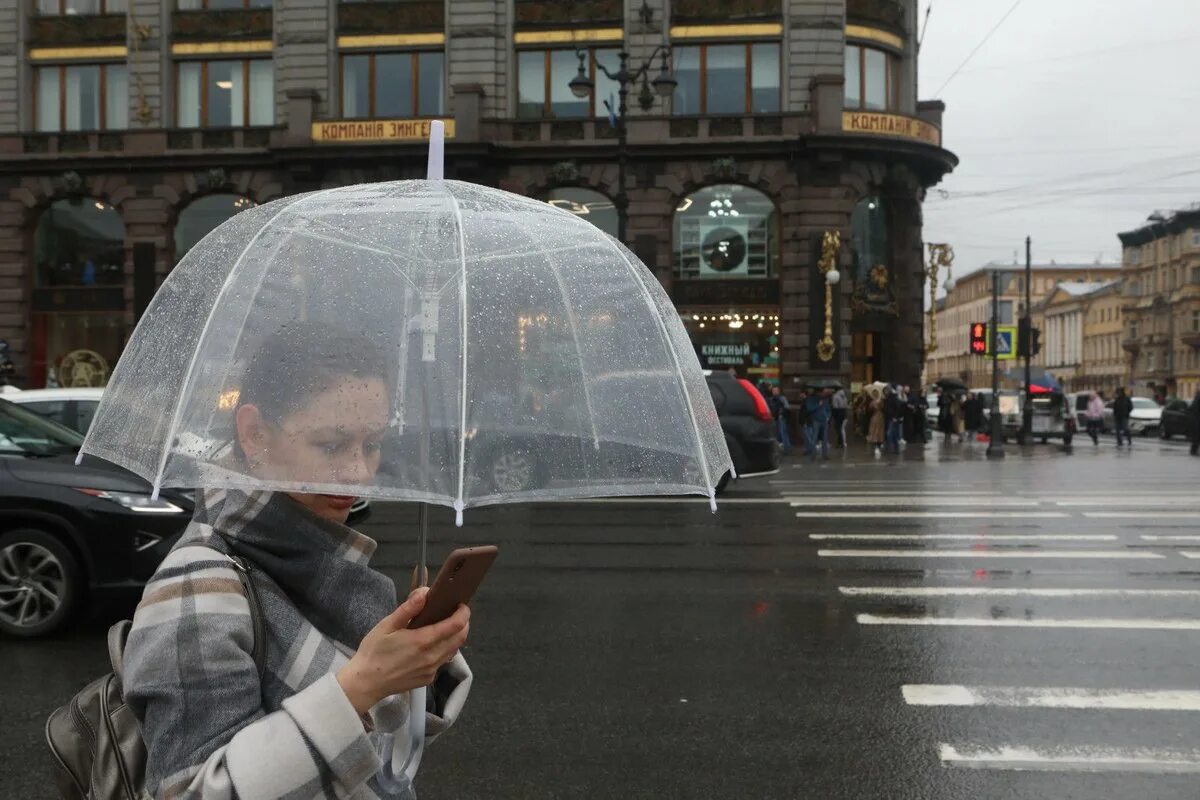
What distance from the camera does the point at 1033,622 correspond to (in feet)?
27.5

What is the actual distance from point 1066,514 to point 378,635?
1493 cm

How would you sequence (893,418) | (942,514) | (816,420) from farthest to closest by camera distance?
(893,418)
(816,420)
(942,514)

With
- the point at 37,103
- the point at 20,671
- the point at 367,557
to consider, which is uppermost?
the point at 37,103

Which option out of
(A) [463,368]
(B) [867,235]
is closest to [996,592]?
(A) [463,368]

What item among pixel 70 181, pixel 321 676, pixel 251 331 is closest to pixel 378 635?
pixel 321 676

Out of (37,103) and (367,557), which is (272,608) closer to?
(367,557)

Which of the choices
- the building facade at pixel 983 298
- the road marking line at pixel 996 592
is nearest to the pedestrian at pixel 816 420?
the road marking line at pixel 996 592

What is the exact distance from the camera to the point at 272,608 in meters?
1.98

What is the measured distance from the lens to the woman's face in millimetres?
2158

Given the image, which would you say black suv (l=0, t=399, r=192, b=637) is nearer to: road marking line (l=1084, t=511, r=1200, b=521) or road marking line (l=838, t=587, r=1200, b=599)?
road marking line (l=838, t=587, r=1200, b=599)

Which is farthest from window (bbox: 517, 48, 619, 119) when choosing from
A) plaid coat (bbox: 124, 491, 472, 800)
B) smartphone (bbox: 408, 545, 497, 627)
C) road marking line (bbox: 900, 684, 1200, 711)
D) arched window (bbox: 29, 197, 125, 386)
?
smartphone (bbox: 408, 545, 497, 627)

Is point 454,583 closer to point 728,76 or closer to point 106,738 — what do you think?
point 106,738

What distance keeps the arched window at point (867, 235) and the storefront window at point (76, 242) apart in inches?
924

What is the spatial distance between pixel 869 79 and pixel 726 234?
Result: 663cm
